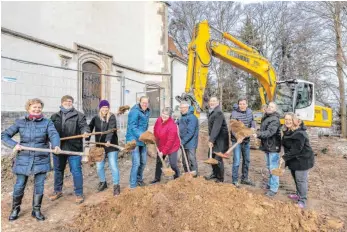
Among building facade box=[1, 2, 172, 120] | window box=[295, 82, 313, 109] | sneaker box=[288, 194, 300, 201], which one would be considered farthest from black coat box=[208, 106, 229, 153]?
window box=[295, 82, 313, 109]

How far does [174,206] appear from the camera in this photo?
373 centimetres

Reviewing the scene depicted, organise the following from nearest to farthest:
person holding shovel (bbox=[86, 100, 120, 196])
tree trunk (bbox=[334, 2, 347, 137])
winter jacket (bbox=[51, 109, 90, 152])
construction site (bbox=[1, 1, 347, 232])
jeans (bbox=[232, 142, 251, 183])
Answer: construction site (bbox=[1, 1, 347, 232]) → winter jacket (bbox=[51, 109, 90, 152]) → person holding shovel (bbox=[86, 100, 120, 196]) → jeans (bbox=[232, 142, 251, 183]) → tree trunk (bbox=[334, 2, 347, 137])

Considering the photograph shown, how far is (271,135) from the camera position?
16.4 feet

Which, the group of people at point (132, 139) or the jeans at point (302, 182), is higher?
the group of people at point (132, 139)

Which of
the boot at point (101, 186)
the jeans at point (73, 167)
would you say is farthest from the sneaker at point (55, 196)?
the boot at point (101, 186)

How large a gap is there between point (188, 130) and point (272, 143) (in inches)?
57.8

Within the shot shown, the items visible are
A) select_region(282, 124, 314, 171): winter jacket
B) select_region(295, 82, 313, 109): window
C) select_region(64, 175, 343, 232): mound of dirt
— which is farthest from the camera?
select_region(295, 82, 313, 109): window

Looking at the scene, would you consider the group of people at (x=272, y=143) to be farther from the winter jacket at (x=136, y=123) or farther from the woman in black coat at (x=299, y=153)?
the winter jacket at (x=136, y=123)

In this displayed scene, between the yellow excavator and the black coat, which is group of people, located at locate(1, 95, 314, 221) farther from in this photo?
the yellow excavator

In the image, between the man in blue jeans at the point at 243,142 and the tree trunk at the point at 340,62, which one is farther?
the tree trunk at the point at 340,62

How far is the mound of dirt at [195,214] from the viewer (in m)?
3.47

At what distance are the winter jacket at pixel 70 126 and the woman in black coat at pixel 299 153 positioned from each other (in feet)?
10.3

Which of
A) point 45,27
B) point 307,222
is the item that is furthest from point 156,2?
point 307,222

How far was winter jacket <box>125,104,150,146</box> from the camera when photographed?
16.6 ft
